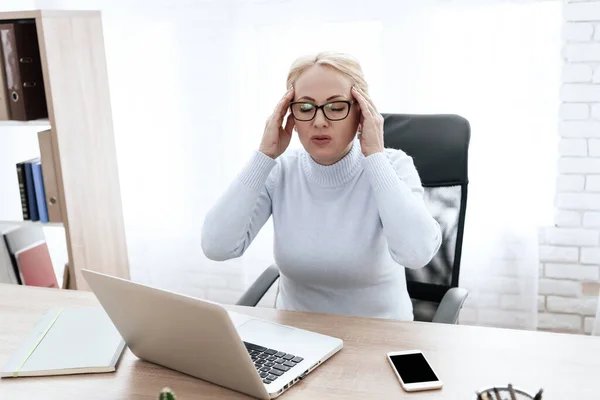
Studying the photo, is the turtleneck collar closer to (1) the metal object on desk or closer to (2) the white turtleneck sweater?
(2) the white turtleneck sweater

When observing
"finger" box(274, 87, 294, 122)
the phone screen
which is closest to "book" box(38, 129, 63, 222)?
"finger" box(274, 87, 294, 122)

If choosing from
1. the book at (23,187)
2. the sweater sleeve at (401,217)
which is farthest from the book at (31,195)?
the sweater sleeve at (401,217)

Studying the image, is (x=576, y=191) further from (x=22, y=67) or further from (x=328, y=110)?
(x=22, y=67)

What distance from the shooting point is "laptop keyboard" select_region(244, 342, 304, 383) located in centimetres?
107

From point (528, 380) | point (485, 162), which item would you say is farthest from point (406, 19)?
point (528, 380)

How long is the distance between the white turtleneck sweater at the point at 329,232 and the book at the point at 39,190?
39.4 inches

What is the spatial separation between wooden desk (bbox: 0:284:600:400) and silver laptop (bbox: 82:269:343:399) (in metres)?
0.02

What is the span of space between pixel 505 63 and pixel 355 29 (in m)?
0.52

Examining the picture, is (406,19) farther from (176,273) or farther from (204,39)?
(176,273)

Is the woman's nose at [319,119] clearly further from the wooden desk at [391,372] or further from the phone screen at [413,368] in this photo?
the phone screen at [413,368]

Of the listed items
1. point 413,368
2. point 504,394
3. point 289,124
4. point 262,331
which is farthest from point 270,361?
point 289,124

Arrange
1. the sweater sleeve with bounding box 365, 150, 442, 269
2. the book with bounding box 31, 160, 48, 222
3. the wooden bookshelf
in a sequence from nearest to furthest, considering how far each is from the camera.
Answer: the sweater sleeve with bounding box 365, 150, 442, 269, the wooden bookshelf, the book with bounding box 31, 160, 48, 222

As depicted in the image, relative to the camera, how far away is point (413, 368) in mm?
1083

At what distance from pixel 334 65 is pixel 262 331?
0.60 meters
